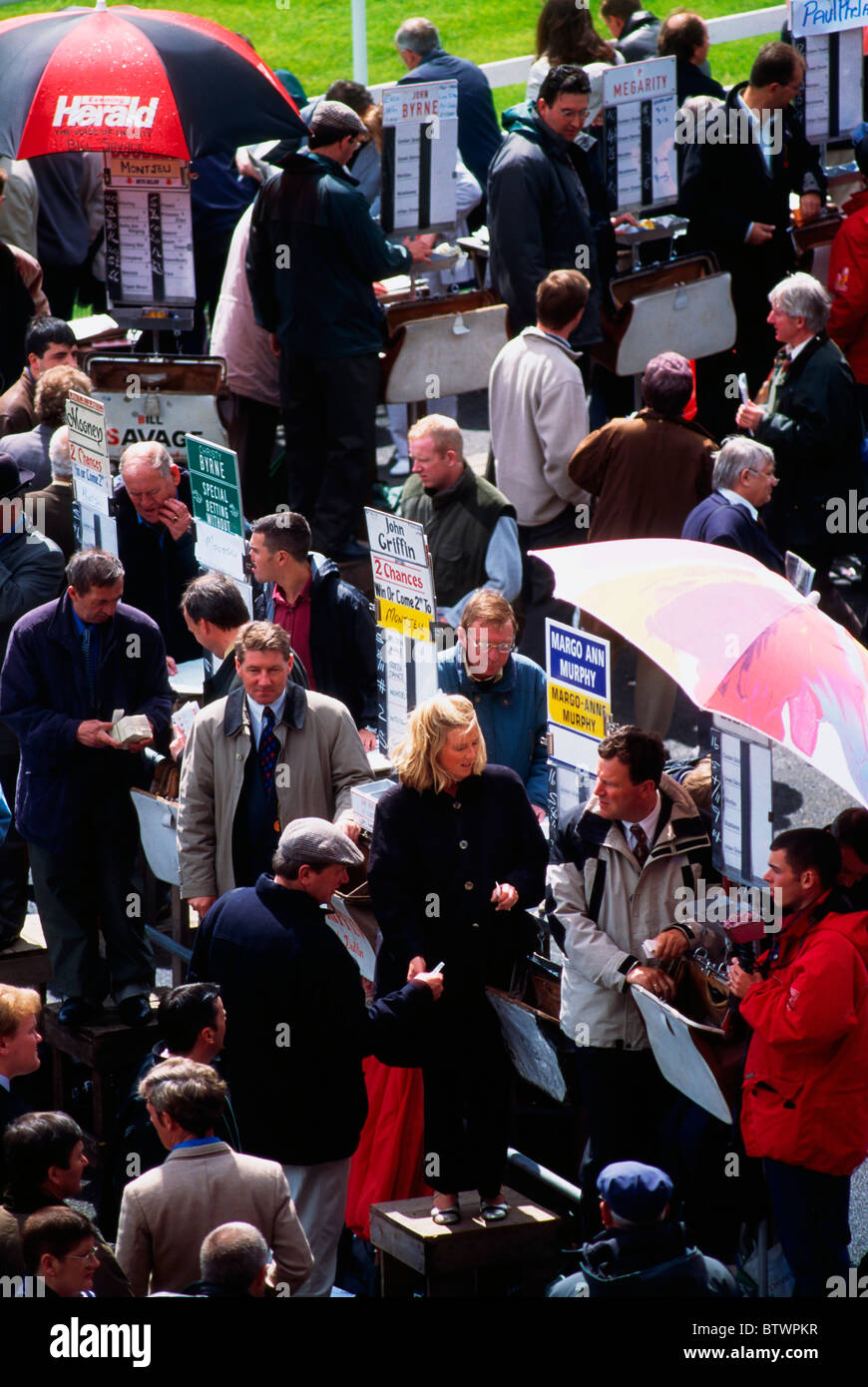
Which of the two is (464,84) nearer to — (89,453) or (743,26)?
(89,453)

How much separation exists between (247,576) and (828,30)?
5799 millimetres

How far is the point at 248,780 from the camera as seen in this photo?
641 centimetres

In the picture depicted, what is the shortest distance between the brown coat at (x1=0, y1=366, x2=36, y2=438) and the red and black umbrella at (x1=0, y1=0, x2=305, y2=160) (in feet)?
3.37

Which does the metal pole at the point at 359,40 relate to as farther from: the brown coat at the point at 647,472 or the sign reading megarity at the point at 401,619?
the sign reading megarity at the point at 401,619

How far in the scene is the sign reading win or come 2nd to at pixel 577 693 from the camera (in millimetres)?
5879

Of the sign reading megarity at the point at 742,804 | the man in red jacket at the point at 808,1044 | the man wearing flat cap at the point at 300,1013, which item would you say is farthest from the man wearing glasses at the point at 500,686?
Result: the man in red jacket at the point at 808,1044

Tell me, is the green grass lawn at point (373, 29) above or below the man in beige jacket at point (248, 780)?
above

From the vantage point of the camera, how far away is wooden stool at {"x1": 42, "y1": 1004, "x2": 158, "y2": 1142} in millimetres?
6797

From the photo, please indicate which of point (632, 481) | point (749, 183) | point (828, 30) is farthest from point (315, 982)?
point (828, 30)

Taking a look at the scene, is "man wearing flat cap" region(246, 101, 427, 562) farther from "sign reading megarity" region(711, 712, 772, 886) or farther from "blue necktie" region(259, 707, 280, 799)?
"sign reading megarity" region(711, 712, 772, 886)

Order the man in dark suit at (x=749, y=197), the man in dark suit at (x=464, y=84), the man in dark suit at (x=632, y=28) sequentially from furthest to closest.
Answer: the man in dark suit at (x=632, y=28) < the man in dark suit at (x=464, y=84) < the man in dark suit at (x=749, y=197)

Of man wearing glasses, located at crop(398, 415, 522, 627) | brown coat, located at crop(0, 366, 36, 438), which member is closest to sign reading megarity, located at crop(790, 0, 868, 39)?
man wearing glasses, located at crop(398, 415, 522, 627)

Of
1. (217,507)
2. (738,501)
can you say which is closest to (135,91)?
(217,507)

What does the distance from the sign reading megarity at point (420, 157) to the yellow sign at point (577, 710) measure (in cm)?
457
